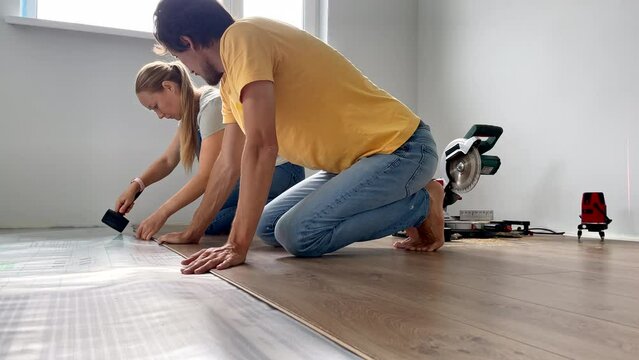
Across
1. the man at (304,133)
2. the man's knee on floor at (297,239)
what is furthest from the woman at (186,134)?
the man's knee on floor at (297,239)

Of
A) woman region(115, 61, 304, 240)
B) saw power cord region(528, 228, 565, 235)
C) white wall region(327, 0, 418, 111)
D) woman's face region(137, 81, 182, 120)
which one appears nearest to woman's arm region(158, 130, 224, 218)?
woman region(115, 61, 304, 240)

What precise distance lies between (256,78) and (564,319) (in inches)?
33.0

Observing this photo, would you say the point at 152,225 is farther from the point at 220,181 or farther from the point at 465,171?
the point at 465,171

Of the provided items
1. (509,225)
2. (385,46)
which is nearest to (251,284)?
(509,225)

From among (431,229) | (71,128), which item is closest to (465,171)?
(431,229)

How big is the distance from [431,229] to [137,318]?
1234 mm

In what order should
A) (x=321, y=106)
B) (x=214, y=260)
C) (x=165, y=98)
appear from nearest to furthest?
(x=214, y=260)
(x=321, y=106)
(x=165, y=98)

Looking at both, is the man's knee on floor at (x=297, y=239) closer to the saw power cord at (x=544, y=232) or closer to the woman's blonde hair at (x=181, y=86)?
the woman's blonde hair at (x=181, y=86)

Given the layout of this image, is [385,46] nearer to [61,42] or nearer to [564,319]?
[61,42]

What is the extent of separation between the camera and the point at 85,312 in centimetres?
88

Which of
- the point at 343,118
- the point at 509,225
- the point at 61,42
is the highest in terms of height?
the point at 61,42

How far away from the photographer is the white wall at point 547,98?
2.61m

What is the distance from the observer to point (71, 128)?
10.4 feet

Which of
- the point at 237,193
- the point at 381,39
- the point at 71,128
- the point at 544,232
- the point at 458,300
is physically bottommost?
the point at 544,232
